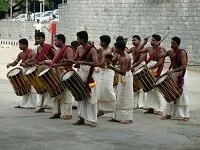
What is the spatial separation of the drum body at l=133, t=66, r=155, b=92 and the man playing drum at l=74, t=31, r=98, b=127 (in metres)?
2.00

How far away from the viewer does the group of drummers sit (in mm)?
9711

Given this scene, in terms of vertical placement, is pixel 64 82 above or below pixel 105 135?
above

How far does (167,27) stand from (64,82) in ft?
53.5

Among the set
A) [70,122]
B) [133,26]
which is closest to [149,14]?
[133,26]

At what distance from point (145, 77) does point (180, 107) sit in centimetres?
108

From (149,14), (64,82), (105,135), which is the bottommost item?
(105,135)

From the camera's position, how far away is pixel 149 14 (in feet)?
86.8

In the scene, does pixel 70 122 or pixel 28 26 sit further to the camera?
pixel 28 26

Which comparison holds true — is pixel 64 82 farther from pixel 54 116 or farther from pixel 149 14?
pixel 149 14

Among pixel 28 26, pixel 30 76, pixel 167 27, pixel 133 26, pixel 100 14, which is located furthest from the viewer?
pixel 28 26

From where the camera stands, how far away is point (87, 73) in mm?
9734

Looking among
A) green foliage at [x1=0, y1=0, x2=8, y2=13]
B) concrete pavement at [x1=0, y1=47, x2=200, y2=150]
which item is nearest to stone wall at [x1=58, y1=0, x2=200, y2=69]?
concrete pavement at [x1=0, y1=47, x2=200, y2=150]

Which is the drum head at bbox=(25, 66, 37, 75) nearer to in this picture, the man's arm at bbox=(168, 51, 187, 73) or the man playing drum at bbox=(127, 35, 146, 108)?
the man playing drum at bbox=(127, 35, 146, 108)

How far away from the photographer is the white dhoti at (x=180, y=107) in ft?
35.3
